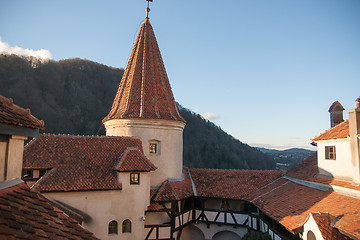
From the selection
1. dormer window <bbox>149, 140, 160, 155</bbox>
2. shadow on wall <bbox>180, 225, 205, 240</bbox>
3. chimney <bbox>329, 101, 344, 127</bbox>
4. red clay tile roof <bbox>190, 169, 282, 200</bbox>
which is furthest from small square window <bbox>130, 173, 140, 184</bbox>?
chimney <bbox>329, 101, 344, 127</bbox>

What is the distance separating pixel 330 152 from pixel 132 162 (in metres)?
9.55

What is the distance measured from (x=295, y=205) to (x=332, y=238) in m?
3.46

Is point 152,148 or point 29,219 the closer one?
point 29,219

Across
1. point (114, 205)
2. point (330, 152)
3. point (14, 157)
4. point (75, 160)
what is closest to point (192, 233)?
point (114, 205)

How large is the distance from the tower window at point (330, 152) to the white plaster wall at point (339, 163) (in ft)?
0.50

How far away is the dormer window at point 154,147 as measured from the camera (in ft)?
57.1

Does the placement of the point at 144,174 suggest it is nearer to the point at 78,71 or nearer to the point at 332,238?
the point at 332,238

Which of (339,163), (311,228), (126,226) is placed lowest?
(126,226)

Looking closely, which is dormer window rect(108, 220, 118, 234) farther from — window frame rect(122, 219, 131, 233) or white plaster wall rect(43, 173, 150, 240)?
window frame rect(122, 219, 131, 233)

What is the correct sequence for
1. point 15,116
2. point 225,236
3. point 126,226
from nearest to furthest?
point 15,116
point 126,226
point 225,236

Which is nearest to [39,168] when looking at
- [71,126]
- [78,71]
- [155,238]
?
[155,238]

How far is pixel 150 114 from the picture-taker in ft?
56.6

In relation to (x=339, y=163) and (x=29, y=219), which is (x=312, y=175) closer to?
(x=339, y=163)

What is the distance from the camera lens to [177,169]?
1792 centimetres
